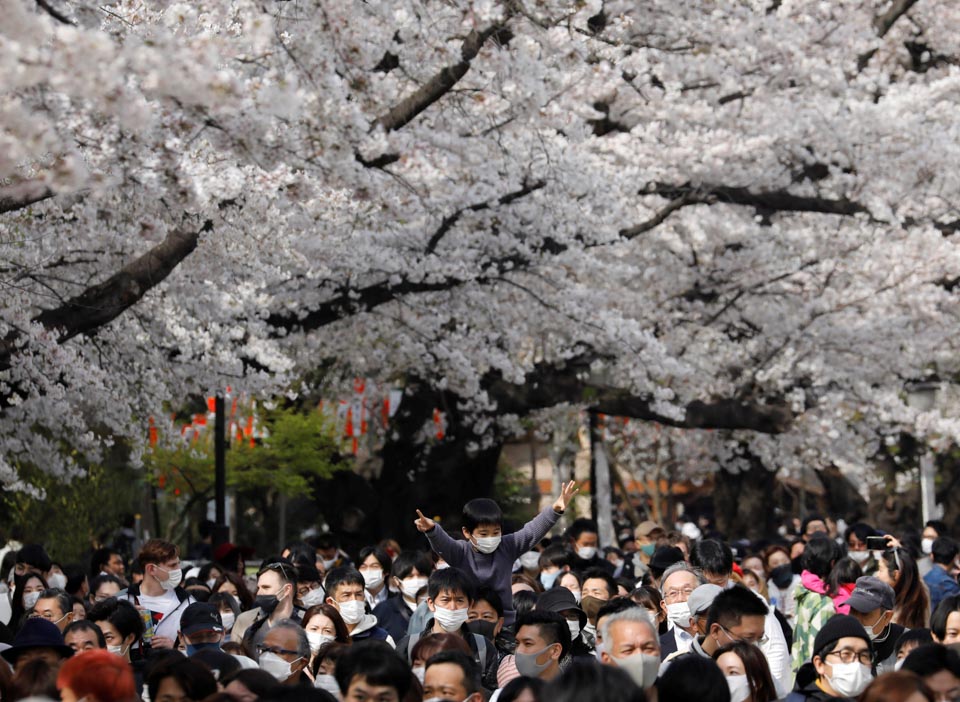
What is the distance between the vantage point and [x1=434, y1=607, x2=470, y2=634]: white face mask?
7.91 metres

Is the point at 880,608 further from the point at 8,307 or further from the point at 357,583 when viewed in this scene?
the point at 8,307

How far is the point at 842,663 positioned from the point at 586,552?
284 inches

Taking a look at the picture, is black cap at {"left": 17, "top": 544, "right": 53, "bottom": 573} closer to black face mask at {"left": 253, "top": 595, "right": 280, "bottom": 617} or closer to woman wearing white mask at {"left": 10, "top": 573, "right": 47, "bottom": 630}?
woman wearing white mask at {"left": 10, "top": 573, "right": 47, "bottom": 630}

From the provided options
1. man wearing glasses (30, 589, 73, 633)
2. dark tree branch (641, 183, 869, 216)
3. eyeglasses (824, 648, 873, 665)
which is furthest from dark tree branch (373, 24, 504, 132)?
dark tree branch (641, 183, 869, 216)

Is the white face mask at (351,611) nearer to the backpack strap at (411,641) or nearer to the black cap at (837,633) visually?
the backpack strap at (411,641)

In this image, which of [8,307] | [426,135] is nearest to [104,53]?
[8,307]

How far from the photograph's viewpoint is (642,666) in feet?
19.4

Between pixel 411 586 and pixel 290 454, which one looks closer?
pixel 411 586

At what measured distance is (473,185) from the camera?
638 inches

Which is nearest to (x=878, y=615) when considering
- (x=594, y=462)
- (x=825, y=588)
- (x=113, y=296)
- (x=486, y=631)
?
(x=825, y=588)

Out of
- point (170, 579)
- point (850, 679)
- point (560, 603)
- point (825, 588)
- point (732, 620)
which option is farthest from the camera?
point (825, 588)

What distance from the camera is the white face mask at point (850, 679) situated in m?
6.60

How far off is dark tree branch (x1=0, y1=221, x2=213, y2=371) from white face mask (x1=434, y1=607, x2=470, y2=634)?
13.8 feet

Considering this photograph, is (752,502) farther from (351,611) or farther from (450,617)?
(450,617)
